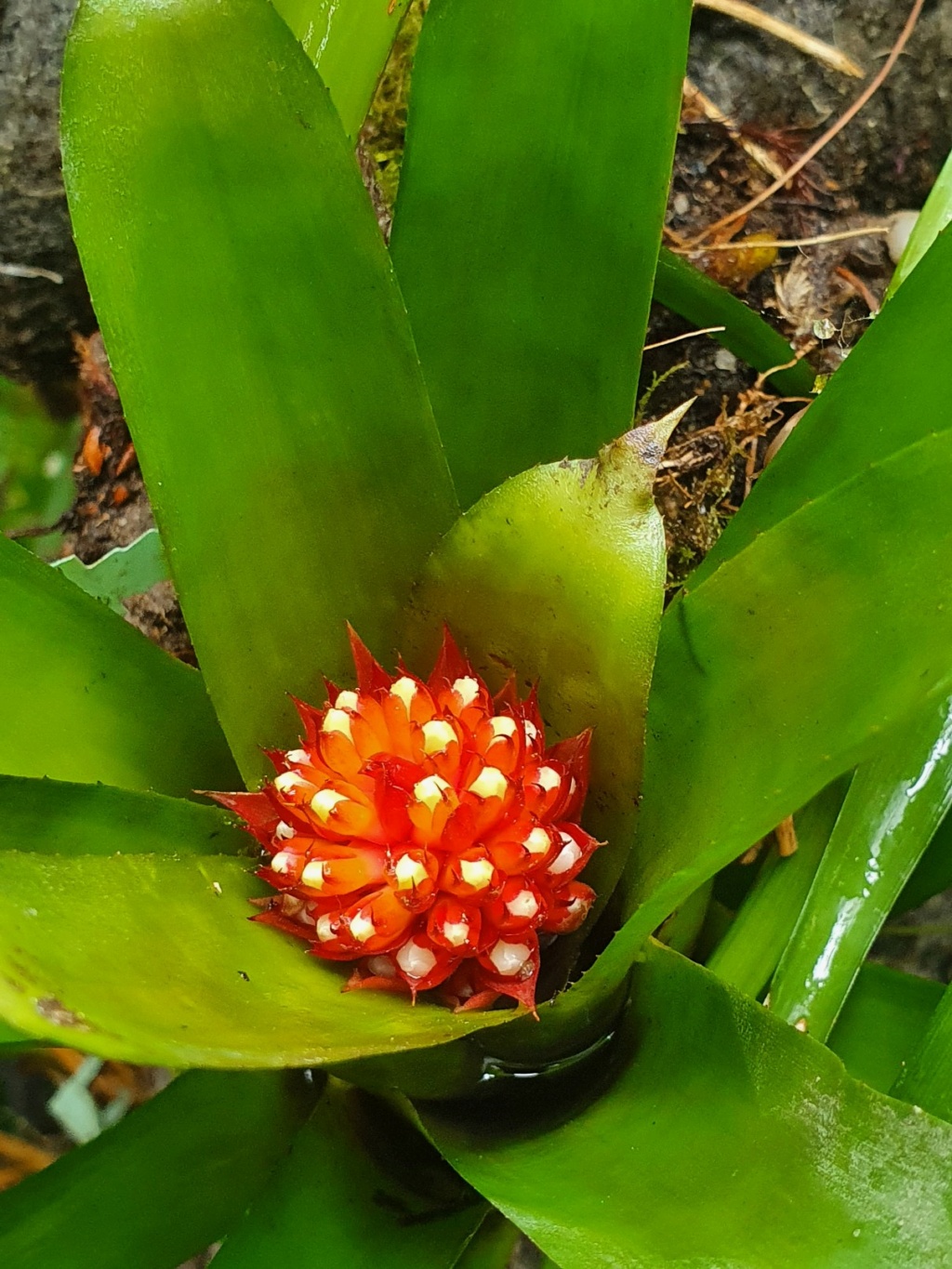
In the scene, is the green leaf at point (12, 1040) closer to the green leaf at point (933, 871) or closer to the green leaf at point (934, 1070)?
the green leaf at point (934, 1070)

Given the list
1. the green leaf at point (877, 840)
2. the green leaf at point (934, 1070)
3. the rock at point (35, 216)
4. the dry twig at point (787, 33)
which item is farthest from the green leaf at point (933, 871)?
the rock at point (35, 216)

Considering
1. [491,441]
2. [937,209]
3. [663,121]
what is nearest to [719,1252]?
[491,441]

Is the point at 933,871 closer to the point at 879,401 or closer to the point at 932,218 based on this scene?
the point at 879,401

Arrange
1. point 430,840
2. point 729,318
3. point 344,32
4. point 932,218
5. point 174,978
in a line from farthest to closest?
point 729,318, point 932,218, point 344,32, point 430,840, point 174,978

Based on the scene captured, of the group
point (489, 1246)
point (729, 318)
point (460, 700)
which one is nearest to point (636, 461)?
point (460, 700)

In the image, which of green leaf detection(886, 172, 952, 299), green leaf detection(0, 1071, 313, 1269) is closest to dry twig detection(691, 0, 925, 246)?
green leaf detection(886, 172, 952, 299)

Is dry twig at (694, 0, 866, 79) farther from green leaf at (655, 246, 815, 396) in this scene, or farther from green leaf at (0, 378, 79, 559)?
green leaf at (0, 378, 79, 559)
